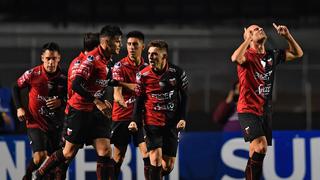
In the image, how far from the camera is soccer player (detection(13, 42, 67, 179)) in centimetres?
792

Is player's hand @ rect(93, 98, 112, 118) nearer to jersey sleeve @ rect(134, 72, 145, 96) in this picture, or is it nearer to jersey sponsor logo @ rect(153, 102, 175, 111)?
jersey sleeve @ rect(134, 72, 145, 96)

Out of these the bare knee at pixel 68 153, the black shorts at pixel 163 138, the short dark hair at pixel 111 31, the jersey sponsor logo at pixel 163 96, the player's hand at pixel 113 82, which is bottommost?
the bare knee at pixel 68 153

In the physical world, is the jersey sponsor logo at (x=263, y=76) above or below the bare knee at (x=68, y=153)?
above

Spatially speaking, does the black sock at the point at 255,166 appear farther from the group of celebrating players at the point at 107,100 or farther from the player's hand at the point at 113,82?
the player's hand at the point at 113,82

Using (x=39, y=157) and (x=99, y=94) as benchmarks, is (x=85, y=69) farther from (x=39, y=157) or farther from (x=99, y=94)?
(x=39, y=157)

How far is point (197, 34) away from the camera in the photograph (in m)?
16.2

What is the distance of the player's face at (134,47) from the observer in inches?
307

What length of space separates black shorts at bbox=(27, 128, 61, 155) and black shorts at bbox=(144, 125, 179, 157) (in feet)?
4.20

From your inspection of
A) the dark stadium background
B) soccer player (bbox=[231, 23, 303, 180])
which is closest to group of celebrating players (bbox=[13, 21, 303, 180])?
soccer player (bbox=[231, 23, 303, 180])

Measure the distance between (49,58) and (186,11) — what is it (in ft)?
32.9

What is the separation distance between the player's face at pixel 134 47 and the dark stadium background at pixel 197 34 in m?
4.29

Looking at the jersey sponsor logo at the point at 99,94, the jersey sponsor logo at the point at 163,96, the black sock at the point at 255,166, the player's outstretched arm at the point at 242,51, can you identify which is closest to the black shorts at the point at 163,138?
the jersey sponsor logo at the point at 163,96

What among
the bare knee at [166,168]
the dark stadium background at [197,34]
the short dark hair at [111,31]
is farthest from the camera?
the dark stadium background at [197,34]

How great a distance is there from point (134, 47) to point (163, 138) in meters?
1.07
